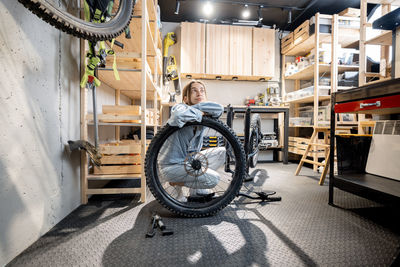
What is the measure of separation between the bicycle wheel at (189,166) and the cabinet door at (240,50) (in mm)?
2354

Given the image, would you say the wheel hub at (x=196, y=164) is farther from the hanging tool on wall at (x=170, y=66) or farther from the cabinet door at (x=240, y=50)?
the cabinet door at (x=240, y=50)

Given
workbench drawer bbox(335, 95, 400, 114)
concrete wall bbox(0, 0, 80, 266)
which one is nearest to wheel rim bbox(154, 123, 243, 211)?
concrete wall bbox(0, 0, 80, 266)

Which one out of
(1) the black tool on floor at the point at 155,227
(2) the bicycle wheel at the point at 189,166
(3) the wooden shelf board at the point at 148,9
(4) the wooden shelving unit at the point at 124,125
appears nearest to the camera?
(1) the black tool on floor at the point at 155,227

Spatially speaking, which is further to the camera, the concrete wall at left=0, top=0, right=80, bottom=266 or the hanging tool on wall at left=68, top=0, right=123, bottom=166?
the hanging tool on wall at left=68, top=0, right=123, bottom=166

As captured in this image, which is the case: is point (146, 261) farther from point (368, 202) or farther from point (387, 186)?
point (368, 202)

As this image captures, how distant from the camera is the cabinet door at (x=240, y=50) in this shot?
3324 millimetres

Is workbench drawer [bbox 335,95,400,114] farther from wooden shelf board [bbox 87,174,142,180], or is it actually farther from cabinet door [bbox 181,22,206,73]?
cabinet door [bbox 181,22,206,73]

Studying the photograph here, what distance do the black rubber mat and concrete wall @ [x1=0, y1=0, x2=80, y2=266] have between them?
119 millimetres

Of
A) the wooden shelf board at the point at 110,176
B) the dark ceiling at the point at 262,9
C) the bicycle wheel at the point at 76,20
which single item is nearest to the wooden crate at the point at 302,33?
the dark ceiling at the point at 262,9

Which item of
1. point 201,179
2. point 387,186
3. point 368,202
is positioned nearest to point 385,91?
point 387,186

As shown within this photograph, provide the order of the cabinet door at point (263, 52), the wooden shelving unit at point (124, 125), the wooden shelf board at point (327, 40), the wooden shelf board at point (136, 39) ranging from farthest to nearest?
the cabinet door at point (263, 52)
the wooden shelf board at point (327, 40)
the wooden shelf board at point (136, 39)
the wooden shelving unit at point (124, 125)

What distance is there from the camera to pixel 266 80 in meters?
3.70

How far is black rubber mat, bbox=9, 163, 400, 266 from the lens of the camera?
2.65 ft

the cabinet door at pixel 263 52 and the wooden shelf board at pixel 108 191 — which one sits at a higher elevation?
the cabinet door at pixel 263 52
